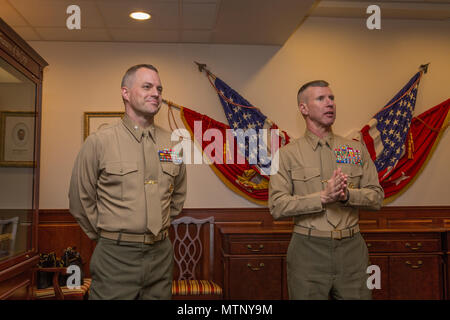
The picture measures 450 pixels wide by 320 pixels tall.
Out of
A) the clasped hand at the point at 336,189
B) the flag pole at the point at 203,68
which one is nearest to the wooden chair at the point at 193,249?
the flag pole at the point at 203,68

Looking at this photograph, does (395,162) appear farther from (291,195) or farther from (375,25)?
(291,195)

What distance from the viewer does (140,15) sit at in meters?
3.62

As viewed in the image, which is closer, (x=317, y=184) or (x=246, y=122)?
(x=317, y=184)

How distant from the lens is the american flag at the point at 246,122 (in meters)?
4.27

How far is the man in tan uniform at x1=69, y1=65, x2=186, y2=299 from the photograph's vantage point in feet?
6.39

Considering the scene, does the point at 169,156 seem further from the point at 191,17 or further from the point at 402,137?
the point at 402,137

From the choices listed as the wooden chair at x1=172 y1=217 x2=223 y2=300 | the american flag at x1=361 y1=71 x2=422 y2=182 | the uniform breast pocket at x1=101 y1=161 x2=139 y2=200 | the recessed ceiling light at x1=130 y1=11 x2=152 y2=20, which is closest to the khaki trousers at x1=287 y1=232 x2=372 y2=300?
the uniform breast pocket at x1=101 y1=161 x2=139 y2=200

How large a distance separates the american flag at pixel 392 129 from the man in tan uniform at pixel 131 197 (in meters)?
2.82

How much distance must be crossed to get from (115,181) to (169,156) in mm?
325

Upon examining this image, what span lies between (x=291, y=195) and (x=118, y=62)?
2.80 metres

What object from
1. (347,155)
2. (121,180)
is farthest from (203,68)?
(121,180)

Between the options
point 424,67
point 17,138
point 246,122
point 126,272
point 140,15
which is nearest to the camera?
point 126,272

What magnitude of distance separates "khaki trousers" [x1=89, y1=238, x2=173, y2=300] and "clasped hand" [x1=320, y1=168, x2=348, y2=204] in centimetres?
91

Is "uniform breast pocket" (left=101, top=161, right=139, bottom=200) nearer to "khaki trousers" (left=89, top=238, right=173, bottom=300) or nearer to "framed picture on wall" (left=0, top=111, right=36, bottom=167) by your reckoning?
"khaki trousers" (left=89, top=238, right=173, bottom=300)
